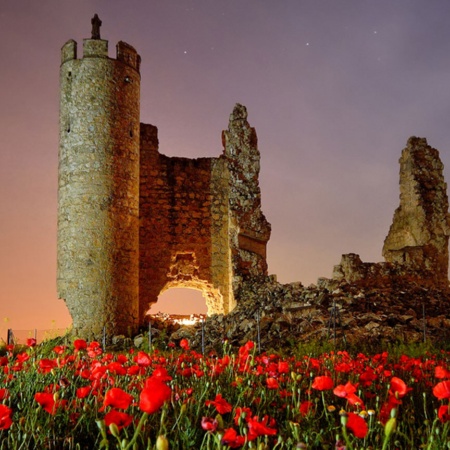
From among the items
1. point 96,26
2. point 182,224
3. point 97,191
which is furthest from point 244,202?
point 96,26

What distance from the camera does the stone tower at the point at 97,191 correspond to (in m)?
12.8

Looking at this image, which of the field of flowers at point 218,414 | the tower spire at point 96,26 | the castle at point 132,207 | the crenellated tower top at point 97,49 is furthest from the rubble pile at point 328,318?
the tower spire at point 96,26

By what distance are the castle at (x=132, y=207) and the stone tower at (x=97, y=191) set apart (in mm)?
24

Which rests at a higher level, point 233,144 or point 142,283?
point 233,144

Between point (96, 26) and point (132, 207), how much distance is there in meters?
4.72

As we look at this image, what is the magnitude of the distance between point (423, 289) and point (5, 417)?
1286 centimetres

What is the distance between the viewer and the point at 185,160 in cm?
1549

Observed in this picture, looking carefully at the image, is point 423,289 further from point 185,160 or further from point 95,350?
point 95,350

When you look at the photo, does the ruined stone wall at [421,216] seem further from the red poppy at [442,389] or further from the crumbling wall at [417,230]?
the red poppy at [442,389]

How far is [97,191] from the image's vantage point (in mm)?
12922

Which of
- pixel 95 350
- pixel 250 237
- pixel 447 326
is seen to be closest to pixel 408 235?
pixel 250 237

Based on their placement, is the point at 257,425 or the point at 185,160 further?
the point at 185,160

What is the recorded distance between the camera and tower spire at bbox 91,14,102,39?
45.0 ft

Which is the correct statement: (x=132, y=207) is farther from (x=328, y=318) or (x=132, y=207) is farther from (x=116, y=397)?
(x=116, y=397)
